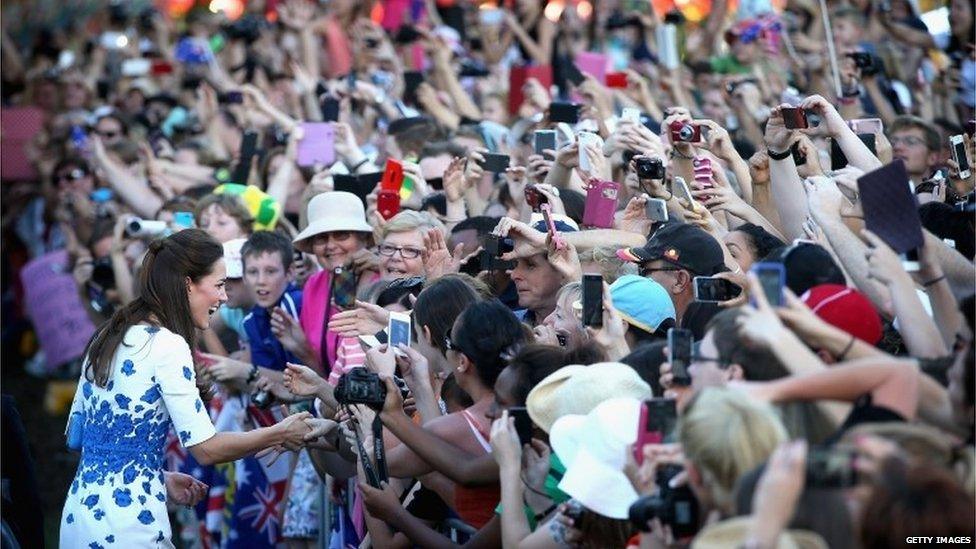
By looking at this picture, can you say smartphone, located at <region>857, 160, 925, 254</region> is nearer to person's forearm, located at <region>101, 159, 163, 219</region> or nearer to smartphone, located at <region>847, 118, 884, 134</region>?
smartphone, located at <region>847, 118, 884, 134</region>

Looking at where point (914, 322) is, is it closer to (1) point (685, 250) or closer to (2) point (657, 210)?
(1) point (685, 250)

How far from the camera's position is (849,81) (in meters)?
9.59

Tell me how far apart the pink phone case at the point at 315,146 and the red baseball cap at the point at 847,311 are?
20.0 feet

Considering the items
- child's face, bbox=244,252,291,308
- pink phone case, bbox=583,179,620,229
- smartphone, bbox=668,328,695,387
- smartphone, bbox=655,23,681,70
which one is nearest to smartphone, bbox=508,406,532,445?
smartphone, bbox=668,328,695,387

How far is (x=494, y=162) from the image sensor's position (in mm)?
8469

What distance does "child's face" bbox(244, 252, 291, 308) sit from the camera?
27.3 ft

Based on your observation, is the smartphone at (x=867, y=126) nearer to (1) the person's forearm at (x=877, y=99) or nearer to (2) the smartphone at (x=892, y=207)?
(2) the smartphone at (x=892, y=207)

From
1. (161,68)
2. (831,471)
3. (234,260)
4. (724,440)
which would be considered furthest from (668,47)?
(831,471)

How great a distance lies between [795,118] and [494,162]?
2298 millimetres

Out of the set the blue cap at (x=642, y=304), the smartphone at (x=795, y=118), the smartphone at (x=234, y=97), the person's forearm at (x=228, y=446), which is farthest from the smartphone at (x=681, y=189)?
the smartphone at (x=234, y=97)

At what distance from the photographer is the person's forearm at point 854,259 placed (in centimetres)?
532

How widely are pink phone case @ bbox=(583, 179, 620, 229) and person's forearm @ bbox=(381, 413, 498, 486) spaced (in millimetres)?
1915

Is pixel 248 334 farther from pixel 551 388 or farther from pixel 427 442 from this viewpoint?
pixel 551 388

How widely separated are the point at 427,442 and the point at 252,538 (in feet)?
9.93
